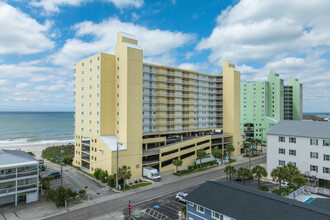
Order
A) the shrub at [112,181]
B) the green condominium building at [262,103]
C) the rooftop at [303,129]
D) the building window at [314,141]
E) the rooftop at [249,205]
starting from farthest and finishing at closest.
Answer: the green condominium building at [262,103], the rooftop at [303,129], the building window at [314,141], the shrub at [112,181], the rooftop at [249,205]

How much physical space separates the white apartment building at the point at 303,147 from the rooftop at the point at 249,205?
26.2 metres

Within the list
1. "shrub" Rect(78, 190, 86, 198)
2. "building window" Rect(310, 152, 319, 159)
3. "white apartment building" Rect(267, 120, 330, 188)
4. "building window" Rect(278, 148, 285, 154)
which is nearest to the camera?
"shrub" Rect(78, 190, 86, 198)

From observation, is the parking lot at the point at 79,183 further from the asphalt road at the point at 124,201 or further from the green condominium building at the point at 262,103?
the green condominium building at the point at 262,103

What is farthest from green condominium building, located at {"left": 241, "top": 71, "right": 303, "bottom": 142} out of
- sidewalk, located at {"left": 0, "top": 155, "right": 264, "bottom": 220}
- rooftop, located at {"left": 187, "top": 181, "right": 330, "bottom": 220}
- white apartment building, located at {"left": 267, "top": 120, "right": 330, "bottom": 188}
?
rooftop, located at {"left": 187, "top": 181, "right": 330, "bottom": 220}

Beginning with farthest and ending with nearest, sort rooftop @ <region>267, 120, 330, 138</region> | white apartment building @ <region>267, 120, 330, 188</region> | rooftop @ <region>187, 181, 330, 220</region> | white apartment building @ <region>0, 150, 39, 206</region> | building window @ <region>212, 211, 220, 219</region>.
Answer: rooftop @ <region>267, 120, 330, 138</region>, white apartment building @ <region>267, 120, 330, 188</region>, white apartment building @ <region>0, 150, 39, 206</region>, building window @ <region>212, 211, 220, 219</region>, rooftop @ <region>187, 181, 330, 220</region>

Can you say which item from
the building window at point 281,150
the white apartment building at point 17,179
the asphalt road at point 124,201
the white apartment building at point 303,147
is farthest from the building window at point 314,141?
the white apartment building at point 17,179

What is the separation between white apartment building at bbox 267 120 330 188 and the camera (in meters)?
45.2

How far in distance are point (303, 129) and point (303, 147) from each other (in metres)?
4.45

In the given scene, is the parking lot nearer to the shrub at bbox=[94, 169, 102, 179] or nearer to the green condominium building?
the shrub at bbox=[94, 169, 102, 179]

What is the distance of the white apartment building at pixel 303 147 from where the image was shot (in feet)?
148

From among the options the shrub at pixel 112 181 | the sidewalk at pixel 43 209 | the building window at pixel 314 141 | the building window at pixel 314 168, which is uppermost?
the building window at pixel 314 141

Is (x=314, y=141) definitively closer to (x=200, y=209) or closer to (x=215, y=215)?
(x=215, y=215)

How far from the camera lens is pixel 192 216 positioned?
27.5m

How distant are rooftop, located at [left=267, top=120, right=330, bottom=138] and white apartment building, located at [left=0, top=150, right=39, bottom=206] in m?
52.4
